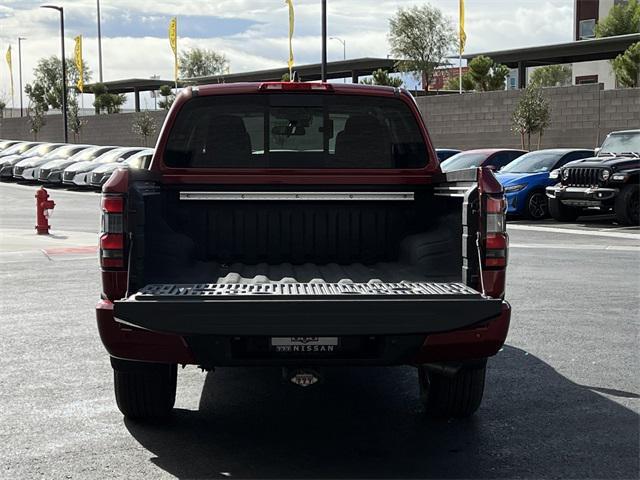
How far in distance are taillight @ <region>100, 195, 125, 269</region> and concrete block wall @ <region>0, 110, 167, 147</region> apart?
54.9 m

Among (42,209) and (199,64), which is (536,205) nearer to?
(42,209)

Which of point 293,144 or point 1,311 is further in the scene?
point 1,311

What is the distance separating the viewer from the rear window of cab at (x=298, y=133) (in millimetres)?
6148

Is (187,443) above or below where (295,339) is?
below

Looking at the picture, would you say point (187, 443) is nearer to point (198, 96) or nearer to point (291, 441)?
point (291, 441)

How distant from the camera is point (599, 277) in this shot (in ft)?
37.7

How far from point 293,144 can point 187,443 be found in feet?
7.33

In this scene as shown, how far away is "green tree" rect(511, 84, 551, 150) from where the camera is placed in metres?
36.5

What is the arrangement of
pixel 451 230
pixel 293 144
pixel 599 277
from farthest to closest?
pixel 599 277 < pixel 293 144 < pixel 451 230

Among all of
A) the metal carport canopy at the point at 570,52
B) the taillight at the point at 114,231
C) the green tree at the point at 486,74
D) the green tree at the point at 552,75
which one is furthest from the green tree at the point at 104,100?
the taillight at the point at 114,231

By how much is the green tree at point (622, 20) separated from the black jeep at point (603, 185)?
43.4 metres

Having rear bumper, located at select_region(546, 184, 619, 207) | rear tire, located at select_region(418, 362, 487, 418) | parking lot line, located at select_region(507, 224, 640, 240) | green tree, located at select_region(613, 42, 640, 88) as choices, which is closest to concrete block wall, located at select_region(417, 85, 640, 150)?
green tree, located at select_region(613, 42, 640, 88)

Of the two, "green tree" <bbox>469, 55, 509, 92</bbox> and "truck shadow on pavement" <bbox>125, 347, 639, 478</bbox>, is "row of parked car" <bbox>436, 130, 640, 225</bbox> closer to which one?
"truck shadow on pavement" <bbox>125, 347, 639, 478</bbox>

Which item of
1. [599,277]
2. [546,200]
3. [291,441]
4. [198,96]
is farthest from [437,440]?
[546,200]
